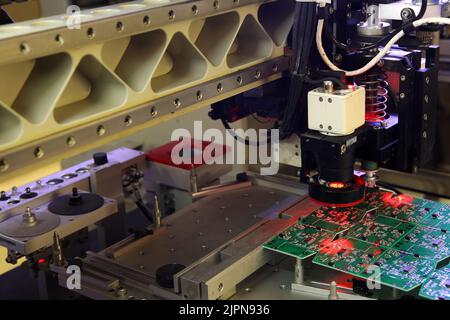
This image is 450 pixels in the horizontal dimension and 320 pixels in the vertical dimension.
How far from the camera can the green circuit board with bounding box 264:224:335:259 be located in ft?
5.28

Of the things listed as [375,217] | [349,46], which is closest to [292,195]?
[375,217]

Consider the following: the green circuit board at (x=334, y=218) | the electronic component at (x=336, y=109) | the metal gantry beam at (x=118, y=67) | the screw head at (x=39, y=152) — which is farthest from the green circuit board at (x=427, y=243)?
the screw head at (x=39, y=152)

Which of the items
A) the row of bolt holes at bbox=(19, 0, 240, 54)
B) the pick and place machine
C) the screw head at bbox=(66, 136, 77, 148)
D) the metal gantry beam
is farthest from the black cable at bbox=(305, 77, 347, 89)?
the screw head at bbox=(66, 136, 77, 148)

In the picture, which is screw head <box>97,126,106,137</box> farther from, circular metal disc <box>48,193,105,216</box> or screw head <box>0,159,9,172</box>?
circular metal disc <box>48,193,105,216</box>

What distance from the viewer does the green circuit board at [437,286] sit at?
142 cm

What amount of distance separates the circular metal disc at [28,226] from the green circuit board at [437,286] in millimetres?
952

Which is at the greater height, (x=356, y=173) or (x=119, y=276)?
(x=356, y=173)

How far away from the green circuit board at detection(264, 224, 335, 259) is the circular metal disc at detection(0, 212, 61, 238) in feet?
1.91

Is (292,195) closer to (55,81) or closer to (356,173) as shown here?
(356,173)

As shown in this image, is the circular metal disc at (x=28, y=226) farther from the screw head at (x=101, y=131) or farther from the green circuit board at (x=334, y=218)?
the green circuit board at (x=334, y=218)

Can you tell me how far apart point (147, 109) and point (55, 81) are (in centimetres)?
23

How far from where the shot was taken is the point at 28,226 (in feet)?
5.61

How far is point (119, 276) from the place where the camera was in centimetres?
168
